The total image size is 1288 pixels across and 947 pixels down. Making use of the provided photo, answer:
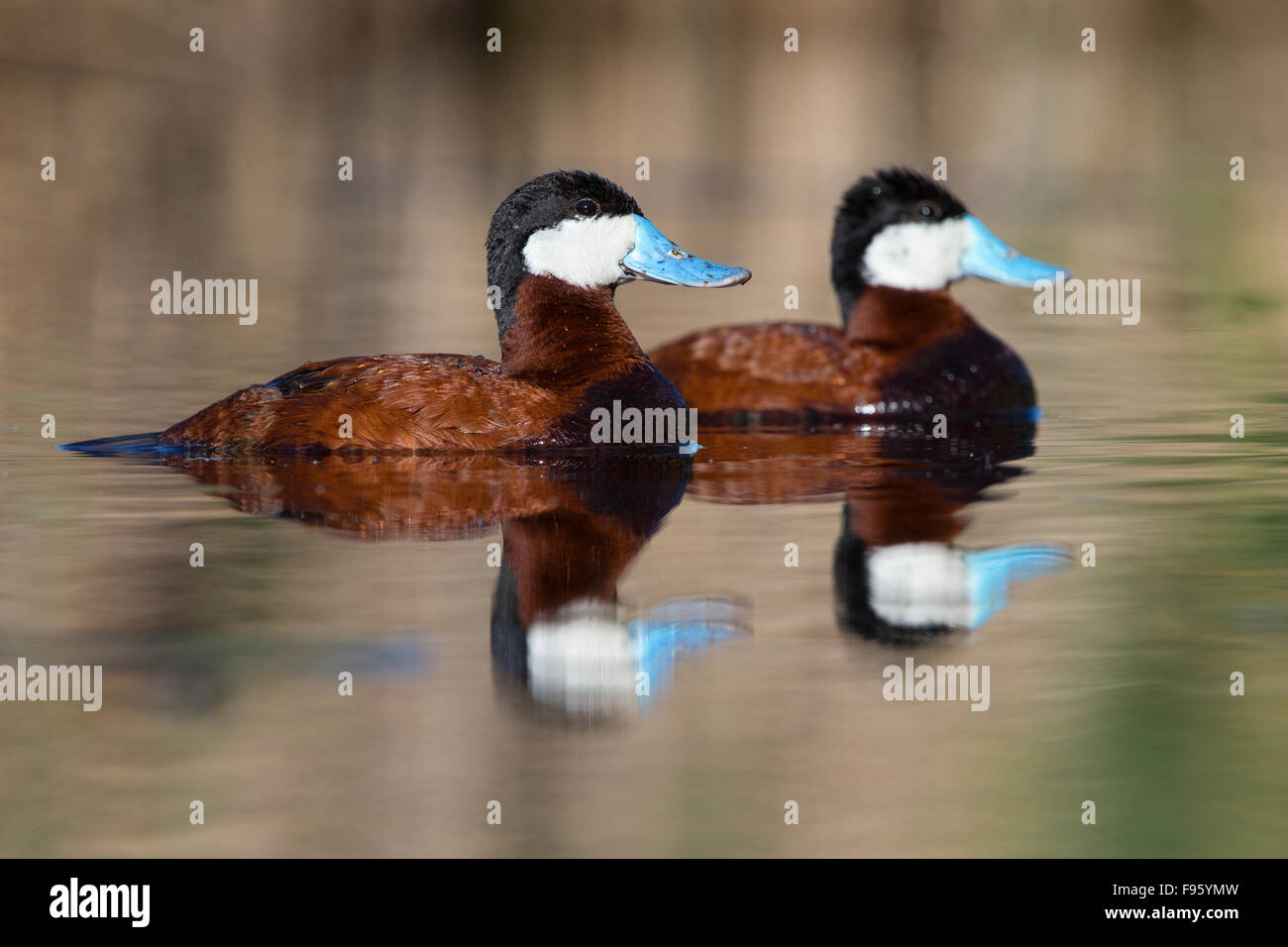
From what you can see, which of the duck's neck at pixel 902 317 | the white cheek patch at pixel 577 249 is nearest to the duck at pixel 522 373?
the white cheek patch at pixel 577 249

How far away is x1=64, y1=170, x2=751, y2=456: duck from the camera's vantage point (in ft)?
22.2

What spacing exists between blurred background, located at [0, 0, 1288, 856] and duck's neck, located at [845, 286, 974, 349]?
704 mm

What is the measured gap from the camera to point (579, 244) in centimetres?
713

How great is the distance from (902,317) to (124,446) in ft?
12.6

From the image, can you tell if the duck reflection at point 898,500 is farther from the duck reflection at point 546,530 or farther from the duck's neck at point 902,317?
the duck's neck at point 902,317

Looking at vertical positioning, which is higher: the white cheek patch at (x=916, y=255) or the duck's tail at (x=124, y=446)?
the white cheek patch at (x=916, y=255)

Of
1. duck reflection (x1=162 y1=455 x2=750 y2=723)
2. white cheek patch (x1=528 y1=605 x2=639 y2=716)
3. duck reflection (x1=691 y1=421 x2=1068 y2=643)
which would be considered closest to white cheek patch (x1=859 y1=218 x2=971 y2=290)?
duck reflection (x1=691 y1=421 x2=1068 y2=643)

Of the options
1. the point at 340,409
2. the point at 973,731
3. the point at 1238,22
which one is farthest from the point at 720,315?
the point at 1238,22

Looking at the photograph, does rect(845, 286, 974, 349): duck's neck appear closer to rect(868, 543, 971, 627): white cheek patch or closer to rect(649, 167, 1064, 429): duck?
rect(649, 167, 1064, 429): duck

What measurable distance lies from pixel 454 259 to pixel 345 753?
12.1 m

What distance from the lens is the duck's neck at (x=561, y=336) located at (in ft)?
23.1

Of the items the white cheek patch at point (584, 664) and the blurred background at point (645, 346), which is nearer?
the blurred background at point (645, 346)

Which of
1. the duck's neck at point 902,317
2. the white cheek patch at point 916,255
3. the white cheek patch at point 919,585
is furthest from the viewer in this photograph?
the white cheek patch at point 916,255

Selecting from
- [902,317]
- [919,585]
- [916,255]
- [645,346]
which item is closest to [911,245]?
[916,255]
